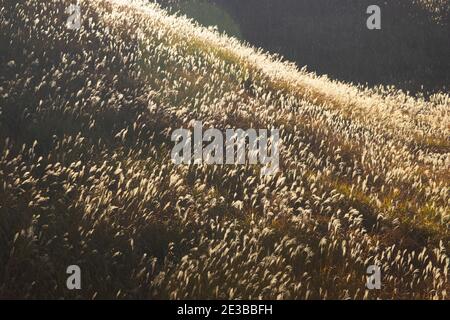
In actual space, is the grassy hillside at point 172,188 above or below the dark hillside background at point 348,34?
below

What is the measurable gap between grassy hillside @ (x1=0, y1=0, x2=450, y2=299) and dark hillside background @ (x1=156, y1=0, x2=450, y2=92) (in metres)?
9.75

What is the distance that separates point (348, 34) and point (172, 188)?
57.2 ft

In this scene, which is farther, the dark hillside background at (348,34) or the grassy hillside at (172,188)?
the dark hillside background at (348,34)

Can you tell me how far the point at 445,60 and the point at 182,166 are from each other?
15659 mm

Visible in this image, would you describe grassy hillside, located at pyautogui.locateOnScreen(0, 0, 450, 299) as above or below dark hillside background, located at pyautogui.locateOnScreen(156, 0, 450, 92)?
below

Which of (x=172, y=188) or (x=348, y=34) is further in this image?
(x=348, y=34)

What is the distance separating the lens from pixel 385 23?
20891 mm

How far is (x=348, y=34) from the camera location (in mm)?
20891

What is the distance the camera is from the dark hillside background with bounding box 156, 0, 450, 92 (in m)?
18.5

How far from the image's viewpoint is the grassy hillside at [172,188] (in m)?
4.00

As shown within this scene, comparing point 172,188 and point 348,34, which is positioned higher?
point 348,34

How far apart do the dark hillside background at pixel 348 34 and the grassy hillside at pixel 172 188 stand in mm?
9750

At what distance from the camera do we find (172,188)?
5.03m
